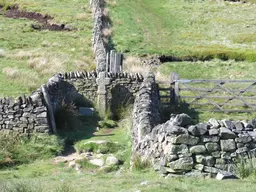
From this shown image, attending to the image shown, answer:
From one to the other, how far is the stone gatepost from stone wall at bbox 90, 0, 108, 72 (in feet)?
8.75

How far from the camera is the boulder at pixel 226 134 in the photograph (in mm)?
9906

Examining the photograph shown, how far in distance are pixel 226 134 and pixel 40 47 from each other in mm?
24849

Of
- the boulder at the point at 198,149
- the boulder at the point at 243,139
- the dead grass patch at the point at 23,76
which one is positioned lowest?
the boulder at the point at 198,149

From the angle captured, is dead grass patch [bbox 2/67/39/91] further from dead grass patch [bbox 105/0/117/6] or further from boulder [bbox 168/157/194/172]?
dead grass patch [bbox 105/0/117/6]

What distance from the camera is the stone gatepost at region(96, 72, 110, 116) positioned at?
65.1 feet

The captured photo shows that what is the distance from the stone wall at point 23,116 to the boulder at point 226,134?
686cm

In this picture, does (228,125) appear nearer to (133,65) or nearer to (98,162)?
(98,162)

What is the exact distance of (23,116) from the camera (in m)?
15.4

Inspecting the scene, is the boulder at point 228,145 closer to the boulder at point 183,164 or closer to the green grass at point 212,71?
the boulder at point 183,164

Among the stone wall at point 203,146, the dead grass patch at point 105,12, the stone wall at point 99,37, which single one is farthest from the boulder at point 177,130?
the dead grass patch at point 105,12

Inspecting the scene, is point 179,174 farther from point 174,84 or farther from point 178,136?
point 174,84

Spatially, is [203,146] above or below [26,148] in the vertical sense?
above

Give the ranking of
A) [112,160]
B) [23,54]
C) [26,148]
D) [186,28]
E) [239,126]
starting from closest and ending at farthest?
[239,126], [112,160], [26,148], [23,54], [186,28]

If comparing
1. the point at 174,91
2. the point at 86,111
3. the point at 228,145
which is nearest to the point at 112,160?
the point at 228,145
